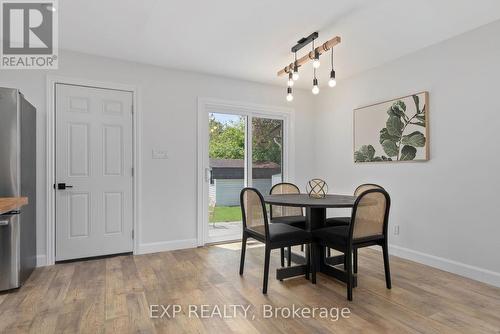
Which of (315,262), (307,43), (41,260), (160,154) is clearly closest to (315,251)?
(315,262)

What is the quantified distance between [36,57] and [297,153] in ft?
11.7

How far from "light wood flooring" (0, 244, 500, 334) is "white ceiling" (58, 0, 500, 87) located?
2360 millimetres

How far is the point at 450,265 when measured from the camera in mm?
2887

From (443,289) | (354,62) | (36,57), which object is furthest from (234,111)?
(443,289)

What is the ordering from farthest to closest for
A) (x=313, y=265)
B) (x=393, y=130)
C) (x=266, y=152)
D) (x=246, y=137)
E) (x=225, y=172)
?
(x=266, y=152)
(x=246, y=137)
(x=225, y=172)
(x=393, y=130)
(x=313, y=265)

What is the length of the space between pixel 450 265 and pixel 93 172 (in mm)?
3956

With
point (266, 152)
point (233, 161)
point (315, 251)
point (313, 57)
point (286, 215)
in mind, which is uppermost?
point (313, 57)

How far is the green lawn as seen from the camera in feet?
13.5

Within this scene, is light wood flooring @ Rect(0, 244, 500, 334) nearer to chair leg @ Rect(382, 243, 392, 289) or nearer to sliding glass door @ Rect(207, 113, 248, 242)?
chair leg @ Rect(382, 243, 392, 289)

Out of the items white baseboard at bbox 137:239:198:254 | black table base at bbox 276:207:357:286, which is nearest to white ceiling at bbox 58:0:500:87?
black table base at bbox 276:207:357:286

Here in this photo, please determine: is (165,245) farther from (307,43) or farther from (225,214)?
(307,43)

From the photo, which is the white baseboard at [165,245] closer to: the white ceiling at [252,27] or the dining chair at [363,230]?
the dining chair at [363,230]

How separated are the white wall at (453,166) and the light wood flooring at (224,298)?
0.86 feet

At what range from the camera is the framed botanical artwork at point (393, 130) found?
10.3 ft
